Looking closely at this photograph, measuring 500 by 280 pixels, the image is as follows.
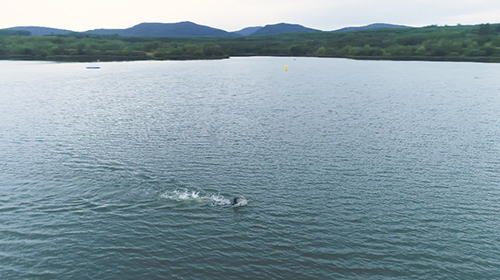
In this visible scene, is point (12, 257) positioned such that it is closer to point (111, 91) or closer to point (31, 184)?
point (31, 184)

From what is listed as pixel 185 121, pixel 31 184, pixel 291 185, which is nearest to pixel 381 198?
pixel 291 185

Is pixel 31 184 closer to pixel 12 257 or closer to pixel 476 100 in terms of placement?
pixel 12 257

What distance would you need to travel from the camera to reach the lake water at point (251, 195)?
1346 inches

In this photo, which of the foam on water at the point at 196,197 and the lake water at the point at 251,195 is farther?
the foam on water at the point at 196,197

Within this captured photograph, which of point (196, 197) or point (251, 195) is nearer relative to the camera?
point (196, 197)

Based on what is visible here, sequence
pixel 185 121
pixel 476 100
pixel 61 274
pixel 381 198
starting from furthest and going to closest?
pixel 476 100
pixel 185 121
pixel 381 198
pixel 61 274

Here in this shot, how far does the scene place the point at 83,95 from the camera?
139125mm

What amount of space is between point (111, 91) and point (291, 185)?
411 ft

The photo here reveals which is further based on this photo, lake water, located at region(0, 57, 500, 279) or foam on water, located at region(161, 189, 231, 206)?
foam on water, located at region(161, 189, 231, 206)

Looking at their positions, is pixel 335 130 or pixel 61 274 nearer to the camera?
pixel 61 274

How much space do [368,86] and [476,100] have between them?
1930 inches

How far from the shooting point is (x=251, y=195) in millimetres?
48062

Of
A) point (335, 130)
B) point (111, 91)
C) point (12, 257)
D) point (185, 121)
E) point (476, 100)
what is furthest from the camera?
point (111, 91)

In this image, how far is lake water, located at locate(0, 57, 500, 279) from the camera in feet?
112
